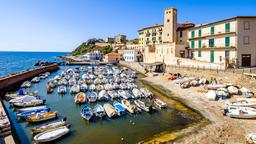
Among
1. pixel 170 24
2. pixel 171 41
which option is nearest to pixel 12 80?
pixel 171 41

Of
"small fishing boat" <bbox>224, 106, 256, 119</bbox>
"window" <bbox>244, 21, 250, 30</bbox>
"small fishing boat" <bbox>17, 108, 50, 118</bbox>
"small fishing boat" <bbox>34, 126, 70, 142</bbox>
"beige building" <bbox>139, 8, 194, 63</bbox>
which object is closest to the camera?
"small fishing boat" <bbox>34, 126, 70, 142</bbox>

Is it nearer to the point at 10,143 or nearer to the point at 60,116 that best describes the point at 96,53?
the point at 60,116

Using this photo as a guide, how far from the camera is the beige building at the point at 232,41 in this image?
128ft

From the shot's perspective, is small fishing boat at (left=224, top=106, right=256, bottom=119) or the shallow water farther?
small fishing boat at (left=224, top=106, right=256, bottom=119)

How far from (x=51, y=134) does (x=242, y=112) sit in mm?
19673

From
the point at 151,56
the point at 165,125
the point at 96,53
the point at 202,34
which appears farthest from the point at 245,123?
the point at 96,53

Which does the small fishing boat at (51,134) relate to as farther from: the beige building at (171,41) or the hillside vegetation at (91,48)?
the hillside vegetation at (91,48)

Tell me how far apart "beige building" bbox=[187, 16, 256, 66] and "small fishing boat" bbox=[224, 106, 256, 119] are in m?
17.9

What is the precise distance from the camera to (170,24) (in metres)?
62.8

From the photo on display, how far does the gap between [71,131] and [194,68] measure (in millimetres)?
32196

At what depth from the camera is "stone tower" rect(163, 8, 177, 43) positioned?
62125mm

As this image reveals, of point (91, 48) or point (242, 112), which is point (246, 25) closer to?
point (242, 112)

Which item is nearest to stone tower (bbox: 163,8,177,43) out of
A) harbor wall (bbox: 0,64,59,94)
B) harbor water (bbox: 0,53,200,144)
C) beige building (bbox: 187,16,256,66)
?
beige building (bbox: 187,16,256,66)

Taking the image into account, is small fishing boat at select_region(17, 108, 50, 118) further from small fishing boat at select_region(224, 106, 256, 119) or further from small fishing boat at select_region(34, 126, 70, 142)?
small fishing boat at select_region(224, 106, 256, 119)
